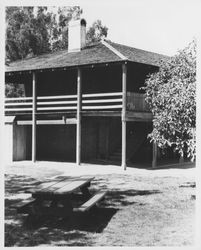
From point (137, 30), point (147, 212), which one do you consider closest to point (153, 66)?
point (137, 30)

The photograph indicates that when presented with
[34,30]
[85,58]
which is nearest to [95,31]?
[34,30]

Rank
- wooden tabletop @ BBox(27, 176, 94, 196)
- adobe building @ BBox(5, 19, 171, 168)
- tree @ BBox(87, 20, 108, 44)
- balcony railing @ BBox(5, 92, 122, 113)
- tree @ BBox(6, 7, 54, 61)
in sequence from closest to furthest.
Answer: wooden tabletop @ BBox(27, 176, 94, 196) < balcony railing @ BBox(5, 92, 122, 113) < adobe building @ BBox(5, 19, 171, 168) < tree @ BBox(6, 7, 54, 61) < tree @ BBox(87, 20, 108, 44)

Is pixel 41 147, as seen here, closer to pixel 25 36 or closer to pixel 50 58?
pixel 50 58

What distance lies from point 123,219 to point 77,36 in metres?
16.6

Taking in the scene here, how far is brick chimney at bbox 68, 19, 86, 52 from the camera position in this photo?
23.5m

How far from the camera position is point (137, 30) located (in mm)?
14422

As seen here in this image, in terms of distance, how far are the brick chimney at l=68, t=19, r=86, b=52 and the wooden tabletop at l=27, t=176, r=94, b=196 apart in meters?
14.9

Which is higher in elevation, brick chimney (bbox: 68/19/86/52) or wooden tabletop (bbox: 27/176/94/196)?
brick chimney (bbox: 68/19/86/52)

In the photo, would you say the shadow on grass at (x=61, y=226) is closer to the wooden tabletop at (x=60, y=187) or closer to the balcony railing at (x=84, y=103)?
the wooden tabletop at (x=60, y=187)

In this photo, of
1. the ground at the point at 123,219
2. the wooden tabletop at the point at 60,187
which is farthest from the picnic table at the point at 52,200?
the ground at the point at 123,219

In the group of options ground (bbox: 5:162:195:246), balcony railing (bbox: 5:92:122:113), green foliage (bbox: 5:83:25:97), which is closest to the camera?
ground (bbox: 5:162:195:246)

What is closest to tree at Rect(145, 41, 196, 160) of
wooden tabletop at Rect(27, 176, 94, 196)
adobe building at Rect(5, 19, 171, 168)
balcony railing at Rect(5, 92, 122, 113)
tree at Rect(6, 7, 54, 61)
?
wooden tabletop at Rect(27, 176, 94, 196)

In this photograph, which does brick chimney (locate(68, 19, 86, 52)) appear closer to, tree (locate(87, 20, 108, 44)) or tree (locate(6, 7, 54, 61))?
tree (locate(6, 7, 54, 61))

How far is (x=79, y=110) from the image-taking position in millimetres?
19438
